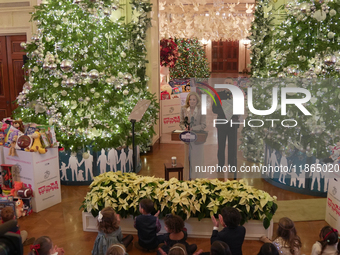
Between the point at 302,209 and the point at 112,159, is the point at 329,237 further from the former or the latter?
the point at 112,159

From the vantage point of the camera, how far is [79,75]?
18.5 ft

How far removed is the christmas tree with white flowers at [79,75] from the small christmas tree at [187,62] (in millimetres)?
8402

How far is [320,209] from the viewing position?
5.21m

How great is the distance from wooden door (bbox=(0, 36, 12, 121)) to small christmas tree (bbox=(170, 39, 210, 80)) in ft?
22.7

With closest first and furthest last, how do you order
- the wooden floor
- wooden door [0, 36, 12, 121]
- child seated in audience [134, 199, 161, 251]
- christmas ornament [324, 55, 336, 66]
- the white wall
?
child seated in audience [134, 199, 161, 251]
the wooden floor
christmas ornament [324, 55, 336, 66]
the white wall
wooden door [0, 36, 12, 121]

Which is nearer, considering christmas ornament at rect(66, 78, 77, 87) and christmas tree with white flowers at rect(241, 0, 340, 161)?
christmas tree with white flowers at rect(241, 0, 340, 161)

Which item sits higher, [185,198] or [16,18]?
[16,18]

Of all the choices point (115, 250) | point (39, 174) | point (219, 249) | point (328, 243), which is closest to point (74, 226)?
point (39, 174)

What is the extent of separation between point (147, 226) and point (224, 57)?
2256 cm

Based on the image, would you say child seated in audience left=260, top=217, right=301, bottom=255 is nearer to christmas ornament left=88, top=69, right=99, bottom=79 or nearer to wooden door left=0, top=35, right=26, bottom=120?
christmas ornament left=88, top=69, right=99, bottom=79

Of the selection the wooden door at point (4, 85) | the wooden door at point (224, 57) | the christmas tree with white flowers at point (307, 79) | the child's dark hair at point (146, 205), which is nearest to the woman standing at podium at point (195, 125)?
the christmas tree with white flowers at point (307, 79)

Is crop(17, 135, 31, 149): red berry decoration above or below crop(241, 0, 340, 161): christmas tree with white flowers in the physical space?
below

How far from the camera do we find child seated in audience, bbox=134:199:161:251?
409 cm

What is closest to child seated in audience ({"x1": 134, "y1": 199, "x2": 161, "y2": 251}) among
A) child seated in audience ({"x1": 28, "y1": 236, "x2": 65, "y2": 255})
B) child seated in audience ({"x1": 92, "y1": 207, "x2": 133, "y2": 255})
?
child seated in audience ({"x1": 92, "y1": 207, "x2": 133, "y2": 255})
